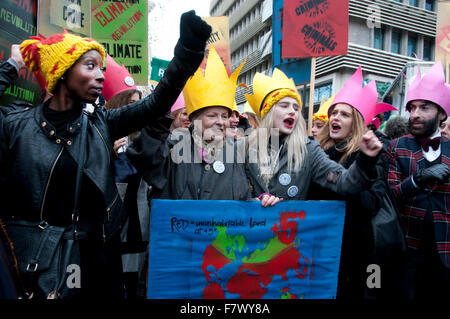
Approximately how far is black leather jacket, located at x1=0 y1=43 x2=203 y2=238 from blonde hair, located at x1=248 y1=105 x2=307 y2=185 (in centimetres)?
96

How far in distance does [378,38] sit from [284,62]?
755 inches

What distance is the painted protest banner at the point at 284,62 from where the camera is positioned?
15.8 feet

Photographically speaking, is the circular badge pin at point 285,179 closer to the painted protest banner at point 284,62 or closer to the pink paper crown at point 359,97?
the pink paper crown at point 359,97

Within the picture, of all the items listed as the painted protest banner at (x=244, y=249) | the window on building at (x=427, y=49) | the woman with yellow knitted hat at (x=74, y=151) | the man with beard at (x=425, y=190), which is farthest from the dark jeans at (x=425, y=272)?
the window on building at (x=427, y=49)

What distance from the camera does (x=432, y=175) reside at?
2.38 m

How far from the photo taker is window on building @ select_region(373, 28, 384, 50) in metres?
20.8

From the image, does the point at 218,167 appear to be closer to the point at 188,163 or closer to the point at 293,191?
the point at 188,163

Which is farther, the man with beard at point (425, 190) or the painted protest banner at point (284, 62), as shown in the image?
the painted protest banner at point (284, 62)

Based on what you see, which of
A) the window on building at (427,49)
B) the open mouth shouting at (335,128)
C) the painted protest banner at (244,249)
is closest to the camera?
the painted protest banner at (244,249)

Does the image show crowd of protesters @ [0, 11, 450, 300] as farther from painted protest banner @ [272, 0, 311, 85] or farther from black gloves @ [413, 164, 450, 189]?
painted protest banner @ [272, 0, 311, 85]

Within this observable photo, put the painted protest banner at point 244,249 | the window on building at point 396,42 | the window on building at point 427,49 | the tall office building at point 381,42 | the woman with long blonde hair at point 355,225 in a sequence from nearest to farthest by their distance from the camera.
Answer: the painted protest banner at point 244,249
the woman with long blonde hair at point 355,225
the tall office building at point 381,42
the window on building at point 396,42
the window on building at point 427,49

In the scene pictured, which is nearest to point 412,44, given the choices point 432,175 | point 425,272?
point 432,175

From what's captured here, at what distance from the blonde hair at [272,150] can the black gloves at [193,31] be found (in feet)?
3.61
